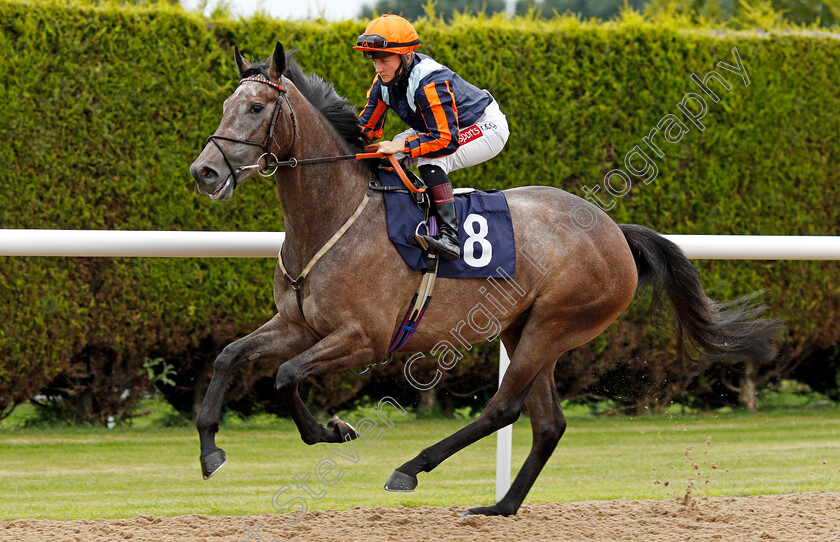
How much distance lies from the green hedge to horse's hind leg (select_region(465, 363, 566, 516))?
6.47ft

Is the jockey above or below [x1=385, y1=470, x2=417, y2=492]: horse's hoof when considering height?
above

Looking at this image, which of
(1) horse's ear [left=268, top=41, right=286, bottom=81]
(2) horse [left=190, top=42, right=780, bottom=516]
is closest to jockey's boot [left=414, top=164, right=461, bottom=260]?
(2) horse [left=190, top=42, right=780, bottom=516]

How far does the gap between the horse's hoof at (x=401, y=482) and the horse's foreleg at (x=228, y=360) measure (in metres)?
0.60

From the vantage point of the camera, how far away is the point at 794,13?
1158 centimetres

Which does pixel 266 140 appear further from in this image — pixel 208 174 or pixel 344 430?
pixel 344 430

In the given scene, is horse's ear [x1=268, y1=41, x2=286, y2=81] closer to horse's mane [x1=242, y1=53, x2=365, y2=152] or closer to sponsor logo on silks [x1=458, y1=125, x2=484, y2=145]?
horse's mane [x1=242, y1=53, x2=365, y2=152]


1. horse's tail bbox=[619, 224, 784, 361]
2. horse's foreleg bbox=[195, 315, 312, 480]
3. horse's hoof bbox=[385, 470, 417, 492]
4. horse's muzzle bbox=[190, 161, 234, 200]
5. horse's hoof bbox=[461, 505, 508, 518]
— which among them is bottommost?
horse's hoof bbox=[461, 505, 508, 518]

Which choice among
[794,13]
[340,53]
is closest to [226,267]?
[340,53]

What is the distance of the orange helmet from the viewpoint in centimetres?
324

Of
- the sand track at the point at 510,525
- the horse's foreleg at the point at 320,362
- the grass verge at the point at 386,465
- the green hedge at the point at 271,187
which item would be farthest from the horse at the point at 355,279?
the green hedge at the point at 271,187

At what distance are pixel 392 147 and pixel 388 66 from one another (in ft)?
0.99

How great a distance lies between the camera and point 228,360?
10.6ft

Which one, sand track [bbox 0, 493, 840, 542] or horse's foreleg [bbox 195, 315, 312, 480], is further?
sand track [bbox 0, 493, 840, 542]

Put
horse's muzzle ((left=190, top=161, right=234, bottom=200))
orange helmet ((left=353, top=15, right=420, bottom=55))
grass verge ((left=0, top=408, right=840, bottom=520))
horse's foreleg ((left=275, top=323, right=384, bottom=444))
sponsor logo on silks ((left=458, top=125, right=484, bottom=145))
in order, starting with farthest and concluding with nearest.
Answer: grass verge ((left=0, top=408, right=840, bottom=520)) < sponsor logo on silks ((left=458, top=125, right=484, bottom=145)) < orange helmet ((left=353, top=15, right=420, bottom=55)) < horse's foreleg ((left=275, top=323, right=384, bottom=444)) < horse's muzzle ((left=190, top=161, right=234, bottom=200))
